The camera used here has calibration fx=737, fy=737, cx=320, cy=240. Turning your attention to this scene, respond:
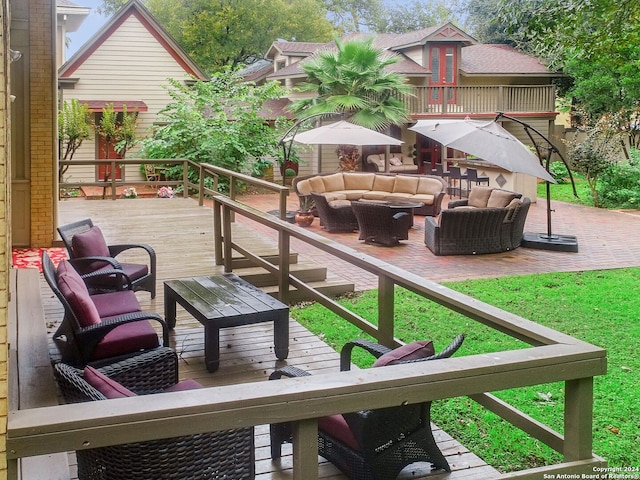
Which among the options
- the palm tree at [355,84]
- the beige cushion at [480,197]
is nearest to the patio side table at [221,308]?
the beige cushion at [480,197]

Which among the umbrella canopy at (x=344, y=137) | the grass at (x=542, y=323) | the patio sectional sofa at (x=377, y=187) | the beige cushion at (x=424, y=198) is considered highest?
the umbrella canopy at (x=344, y=137)

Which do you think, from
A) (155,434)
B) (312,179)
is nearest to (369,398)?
(155,434)

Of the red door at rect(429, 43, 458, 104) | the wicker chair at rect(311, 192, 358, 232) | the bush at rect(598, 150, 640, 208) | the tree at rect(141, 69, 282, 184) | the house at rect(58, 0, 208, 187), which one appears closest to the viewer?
the wicker chair at rect(311, 192, 358, 232)

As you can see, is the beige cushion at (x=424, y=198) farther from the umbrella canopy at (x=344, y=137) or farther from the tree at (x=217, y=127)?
the tree at (x=217, y=127)

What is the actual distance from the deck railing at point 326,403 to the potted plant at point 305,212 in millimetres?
11986

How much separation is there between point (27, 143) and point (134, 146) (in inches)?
509

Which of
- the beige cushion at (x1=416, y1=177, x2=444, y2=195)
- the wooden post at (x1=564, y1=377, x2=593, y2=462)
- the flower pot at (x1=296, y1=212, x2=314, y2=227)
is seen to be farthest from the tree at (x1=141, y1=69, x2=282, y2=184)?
the wooden post at (x1=564, y1=377, x2=593, y2=462)

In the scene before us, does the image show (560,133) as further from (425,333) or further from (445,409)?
(445,409)

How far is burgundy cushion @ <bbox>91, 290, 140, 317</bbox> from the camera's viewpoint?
5426 millimetres

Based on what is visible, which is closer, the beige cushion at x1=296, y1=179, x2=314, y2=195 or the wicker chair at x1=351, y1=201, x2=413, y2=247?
the wicker chair at x1=351, y1=201, x2=413, y2=247

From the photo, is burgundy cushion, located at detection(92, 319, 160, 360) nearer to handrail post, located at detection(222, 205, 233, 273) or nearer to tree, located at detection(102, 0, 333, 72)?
handrail post, located at detection(222, 205, 233, 273)

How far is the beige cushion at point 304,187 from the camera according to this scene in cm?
1602

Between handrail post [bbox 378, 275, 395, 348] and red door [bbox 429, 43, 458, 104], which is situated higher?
red door [bbox 429, 43, 458, 104]

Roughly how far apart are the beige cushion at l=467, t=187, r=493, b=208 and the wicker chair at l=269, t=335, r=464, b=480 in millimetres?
10318
